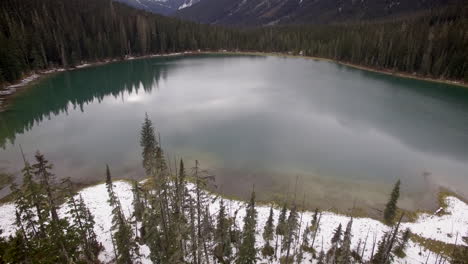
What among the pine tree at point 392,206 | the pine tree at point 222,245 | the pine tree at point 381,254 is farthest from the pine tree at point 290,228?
the pine tree at point 392,206

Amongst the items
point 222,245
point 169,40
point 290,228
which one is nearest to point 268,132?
point 290,228

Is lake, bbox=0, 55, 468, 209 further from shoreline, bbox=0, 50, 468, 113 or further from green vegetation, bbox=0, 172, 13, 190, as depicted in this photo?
shoreline, bbox=0, 50, 468, 113

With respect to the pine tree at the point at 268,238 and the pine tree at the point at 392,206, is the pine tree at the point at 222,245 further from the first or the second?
the pine tree at the point at 392,206

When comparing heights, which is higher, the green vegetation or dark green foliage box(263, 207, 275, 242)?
dark green foliage box(263, 207, 275, 242)

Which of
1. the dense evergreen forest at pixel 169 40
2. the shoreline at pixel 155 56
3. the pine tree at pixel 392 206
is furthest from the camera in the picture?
the dense evergreen forest at pixel 169 40

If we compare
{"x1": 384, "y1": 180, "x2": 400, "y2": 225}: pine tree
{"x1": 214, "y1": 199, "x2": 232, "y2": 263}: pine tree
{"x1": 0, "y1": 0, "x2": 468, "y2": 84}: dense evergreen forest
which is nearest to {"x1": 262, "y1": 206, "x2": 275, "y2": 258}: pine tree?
{"x1": 214, "y1": 199, "x2": 232, "y2": 263}: pine tree

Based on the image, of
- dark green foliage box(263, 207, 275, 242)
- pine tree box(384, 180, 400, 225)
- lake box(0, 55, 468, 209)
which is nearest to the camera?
dark green foliage box(263, 207, 275, 242)

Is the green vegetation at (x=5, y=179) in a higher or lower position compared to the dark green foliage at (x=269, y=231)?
lower
